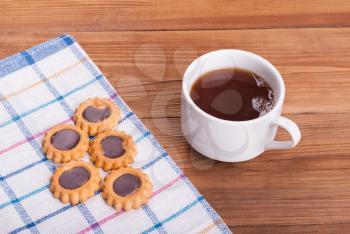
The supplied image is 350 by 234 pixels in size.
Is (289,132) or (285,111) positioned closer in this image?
(289,132)

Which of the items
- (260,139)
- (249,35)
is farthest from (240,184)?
(249,35)

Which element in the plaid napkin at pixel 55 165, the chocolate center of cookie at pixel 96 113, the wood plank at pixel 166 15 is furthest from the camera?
the wood plank at pixel 166 15

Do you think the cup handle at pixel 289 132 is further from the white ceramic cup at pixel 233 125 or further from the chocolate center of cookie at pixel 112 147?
the chocolate center of cookie at pixel 112 147

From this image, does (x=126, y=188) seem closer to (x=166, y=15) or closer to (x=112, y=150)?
(x=112, y=150)

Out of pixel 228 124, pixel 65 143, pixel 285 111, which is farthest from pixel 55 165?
pixel 285 111

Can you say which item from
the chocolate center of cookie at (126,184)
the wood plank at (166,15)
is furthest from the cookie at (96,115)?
the wood plank at (166,15)
